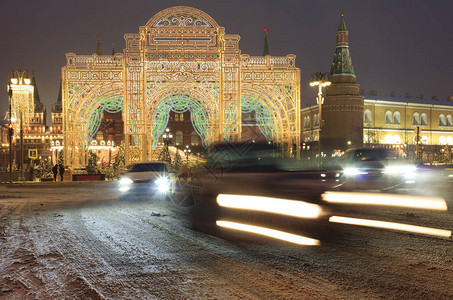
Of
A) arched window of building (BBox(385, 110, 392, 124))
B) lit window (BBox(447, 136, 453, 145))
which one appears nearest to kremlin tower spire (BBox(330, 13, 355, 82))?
arched window of building (BBox(385, 110, 392, 124))

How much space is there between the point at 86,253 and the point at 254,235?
300 centimetres

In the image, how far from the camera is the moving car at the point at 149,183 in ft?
49.7

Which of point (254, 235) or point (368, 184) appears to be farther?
point (368, 184)

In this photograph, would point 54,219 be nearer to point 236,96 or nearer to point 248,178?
point 248,178

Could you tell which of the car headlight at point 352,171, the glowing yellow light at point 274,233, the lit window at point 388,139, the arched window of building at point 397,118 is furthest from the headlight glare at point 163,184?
the arched window of building at point 397,118

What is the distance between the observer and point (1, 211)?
12422mm

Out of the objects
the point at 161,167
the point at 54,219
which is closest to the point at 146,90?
the point at 161,167

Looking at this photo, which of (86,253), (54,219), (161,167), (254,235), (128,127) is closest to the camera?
(86,253)

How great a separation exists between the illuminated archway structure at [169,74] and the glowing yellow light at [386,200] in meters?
16.6

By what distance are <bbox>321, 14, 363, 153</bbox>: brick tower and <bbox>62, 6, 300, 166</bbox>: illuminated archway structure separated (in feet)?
120

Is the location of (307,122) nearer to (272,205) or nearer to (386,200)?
(386,200)

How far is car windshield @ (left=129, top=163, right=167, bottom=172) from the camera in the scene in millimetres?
16320

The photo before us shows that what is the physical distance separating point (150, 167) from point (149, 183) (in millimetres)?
1537

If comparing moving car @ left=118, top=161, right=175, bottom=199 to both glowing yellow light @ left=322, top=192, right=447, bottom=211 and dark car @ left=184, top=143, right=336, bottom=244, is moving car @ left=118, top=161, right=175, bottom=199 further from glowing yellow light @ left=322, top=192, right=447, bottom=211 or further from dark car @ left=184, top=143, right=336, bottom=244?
glowing yellow light @ left=322, top=192, right=447, bottom=211
